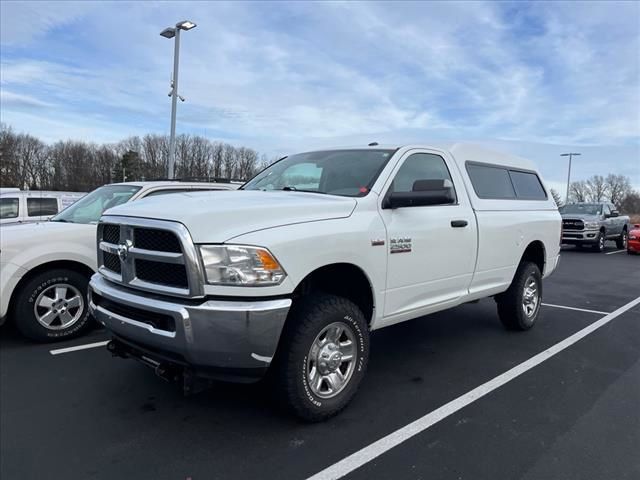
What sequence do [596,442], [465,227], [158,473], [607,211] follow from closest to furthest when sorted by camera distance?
[158,473] → [596,442] → [465,227] → [607,211]

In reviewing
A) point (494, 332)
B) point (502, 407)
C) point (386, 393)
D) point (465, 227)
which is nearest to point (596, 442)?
point (502, 407)

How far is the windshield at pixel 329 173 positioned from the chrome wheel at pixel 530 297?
271 centimetres

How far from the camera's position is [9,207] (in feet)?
34.0

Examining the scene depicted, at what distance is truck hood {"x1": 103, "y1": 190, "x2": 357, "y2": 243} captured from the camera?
2.84m

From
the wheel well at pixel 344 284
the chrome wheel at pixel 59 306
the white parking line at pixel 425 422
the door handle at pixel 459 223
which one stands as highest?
the door handle at pixel 459 223

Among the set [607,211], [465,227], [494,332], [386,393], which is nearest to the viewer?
[386,393]

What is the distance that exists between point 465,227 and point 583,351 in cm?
202

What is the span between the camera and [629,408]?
3629 millimetres

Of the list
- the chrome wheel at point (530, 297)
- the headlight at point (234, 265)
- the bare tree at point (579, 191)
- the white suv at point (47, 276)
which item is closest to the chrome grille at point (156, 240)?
the headlight at point (234, 265)

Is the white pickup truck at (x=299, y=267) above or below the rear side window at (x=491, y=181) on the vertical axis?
below

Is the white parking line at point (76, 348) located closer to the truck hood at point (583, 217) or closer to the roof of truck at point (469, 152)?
the roof of truck at point (469, 152)

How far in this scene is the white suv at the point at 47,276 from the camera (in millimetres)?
4777

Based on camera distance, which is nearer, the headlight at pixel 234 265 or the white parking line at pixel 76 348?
the headlight at pixel 234 265

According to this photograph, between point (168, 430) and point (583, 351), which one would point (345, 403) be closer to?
point (168, 430)
